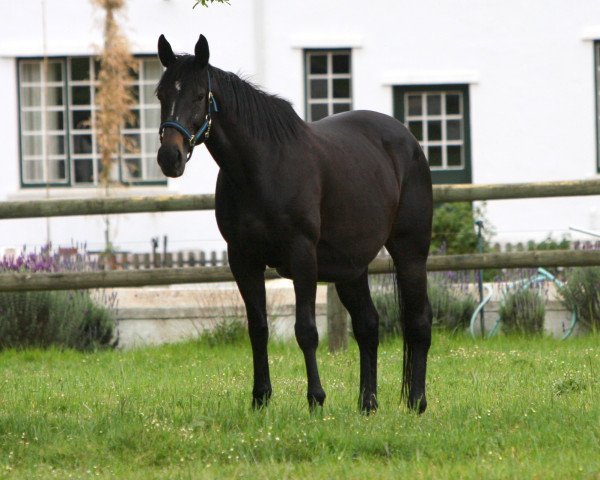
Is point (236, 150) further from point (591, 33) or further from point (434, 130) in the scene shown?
point (591, 33)

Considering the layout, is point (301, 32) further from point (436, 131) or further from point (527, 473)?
point (527, 473)

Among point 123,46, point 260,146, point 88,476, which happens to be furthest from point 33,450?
point 123,46

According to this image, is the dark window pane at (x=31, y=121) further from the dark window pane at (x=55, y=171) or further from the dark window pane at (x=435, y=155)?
the dark window pane at (x=435, y=155)

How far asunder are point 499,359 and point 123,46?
31.5ft

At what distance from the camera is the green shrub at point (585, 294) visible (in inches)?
416

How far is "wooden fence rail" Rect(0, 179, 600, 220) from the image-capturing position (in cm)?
939

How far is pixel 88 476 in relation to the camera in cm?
486

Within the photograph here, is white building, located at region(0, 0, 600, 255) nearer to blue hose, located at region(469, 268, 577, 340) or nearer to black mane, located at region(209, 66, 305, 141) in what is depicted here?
blue hose, located at region(469, 268, 577, 340)

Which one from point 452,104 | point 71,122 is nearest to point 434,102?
point 452,104

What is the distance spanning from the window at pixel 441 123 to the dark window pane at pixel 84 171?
4.49 meters

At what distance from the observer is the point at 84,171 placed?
17406mm

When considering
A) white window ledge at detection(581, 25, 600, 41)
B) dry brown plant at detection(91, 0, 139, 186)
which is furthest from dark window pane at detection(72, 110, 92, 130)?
Answer: white window ledge at detection(581, 25, 600, 41)

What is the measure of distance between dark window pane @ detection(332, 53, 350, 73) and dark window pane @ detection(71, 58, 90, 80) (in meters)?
3.52

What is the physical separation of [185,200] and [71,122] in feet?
27.6
